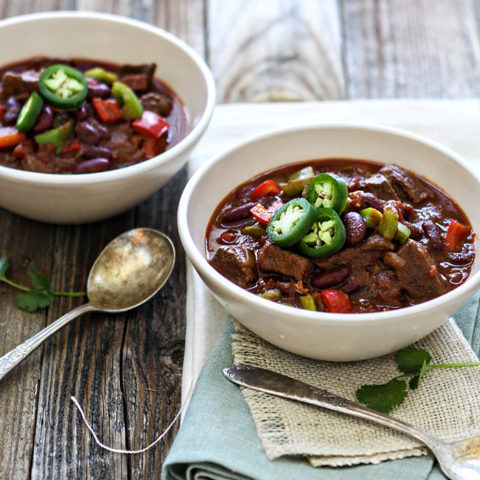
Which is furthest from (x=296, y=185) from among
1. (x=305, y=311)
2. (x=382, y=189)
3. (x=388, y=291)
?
(x=305, y=311)

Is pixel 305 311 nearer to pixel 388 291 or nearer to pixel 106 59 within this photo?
pixel 388 291

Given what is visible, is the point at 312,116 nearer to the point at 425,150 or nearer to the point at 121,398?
the point at 425,150

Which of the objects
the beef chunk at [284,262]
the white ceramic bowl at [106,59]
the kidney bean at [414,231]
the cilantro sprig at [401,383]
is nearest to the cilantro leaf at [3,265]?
the white ceramic bowl at [106,59]

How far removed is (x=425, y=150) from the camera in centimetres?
352

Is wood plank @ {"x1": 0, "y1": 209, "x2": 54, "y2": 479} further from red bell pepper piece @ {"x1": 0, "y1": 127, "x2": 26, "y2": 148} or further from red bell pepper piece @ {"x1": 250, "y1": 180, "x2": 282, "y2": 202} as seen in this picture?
red bell pepper piece @ {"x1": 250, "y1": 180, "x2": 282, "y2": 202}

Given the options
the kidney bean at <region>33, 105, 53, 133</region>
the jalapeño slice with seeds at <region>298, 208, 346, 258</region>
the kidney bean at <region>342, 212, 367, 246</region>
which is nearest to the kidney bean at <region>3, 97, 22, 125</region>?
the kidney bean at <region>33, 105, 53, 133</region>

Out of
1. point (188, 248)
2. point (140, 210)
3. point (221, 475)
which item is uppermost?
point (188, 248)

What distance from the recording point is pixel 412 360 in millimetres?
2975

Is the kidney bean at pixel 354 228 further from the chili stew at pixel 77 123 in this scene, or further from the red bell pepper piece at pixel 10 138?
the red bell pepper piece at pixel 10 138

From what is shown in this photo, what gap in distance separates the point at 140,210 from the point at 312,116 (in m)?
1.24

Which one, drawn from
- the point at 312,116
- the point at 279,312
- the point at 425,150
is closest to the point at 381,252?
the point at 279,312

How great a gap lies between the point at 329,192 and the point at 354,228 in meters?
0.18

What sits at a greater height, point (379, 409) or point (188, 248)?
point (188, 248)

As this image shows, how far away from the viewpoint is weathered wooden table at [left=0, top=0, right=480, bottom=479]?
9.86 ft
